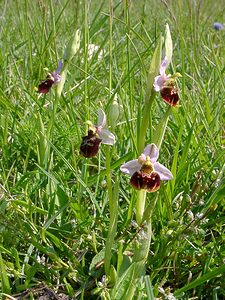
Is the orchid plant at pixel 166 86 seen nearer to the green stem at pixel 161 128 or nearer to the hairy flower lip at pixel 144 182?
the green stem at pixel 161 128

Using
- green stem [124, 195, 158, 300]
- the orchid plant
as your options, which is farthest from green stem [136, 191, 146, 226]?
Result: the orchid plant

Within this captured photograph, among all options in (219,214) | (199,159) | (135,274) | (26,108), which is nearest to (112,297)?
(135,274)

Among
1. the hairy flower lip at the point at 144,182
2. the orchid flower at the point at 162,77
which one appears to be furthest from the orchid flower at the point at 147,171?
the orchid flower at the point at 162,77

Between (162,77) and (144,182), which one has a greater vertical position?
(162,77)

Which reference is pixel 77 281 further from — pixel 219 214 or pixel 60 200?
pixel 219 214

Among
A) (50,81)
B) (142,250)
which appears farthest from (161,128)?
(50,81)

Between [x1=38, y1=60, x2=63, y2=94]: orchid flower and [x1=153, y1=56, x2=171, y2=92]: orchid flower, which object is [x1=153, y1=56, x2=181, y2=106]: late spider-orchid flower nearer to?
[x1=153, y1=56, x2=171, y2=92]: orchid flower

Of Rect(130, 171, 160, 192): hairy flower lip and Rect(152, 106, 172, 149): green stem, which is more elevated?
Rect(152, 106, 172, 149): green stem

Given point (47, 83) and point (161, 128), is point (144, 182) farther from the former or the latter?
point (47, 83)
